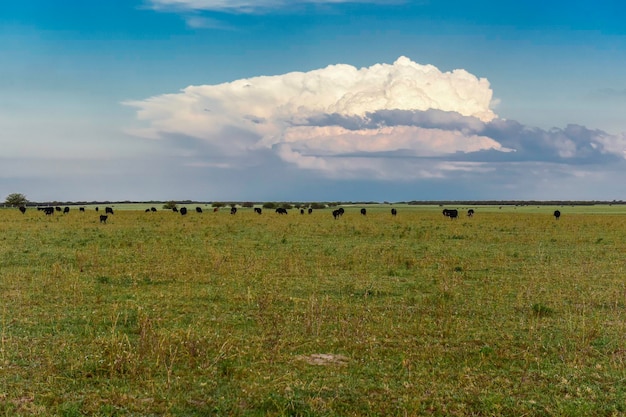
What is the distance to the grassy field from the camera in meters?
7.82

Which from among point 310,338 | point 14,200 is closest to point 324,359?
point 310,338

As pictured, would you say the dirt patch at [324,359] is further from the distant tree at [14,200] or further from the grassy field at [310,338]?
the distant tree at [14,200]

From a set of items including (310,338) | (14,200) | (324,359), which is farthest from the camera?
(14,200)

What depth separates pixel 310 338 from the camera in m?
10.9

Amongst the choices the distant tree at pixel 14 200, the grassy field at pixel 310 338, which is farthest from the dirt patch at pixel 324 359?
the distant tree at pixel 14 200

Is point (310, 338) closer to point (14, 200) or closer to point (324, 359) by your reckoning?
point (324, 359)

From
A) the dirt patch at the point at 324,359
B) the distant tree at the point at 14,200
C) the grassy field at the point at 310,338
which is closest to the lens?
the grassy field at the point at 310,338

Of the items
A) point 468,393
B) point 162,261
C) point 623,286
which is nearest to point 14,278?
point 162,261

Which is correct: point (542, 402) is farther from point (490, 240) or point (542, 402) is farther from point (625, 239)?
point (625, 239)

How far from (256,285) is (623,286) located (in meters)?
11.7

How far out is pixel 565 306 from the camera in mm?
14102

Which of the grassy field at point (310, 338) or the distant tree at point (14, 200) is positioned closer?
the grassy field at point (310, 338)

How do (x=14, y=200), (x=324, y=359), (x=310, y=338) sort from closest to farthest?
(x=324, y=359)
(x=310, y=338)
(x=14, y=200)

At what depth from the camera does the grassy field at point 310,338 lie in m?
7.82
